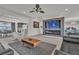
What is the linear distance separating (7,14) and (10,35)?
1.51m

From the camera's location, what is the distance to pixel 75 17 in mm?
4051

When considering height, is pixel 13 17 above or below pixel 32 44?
above

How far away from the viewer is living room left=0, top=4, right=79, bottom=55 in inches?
128

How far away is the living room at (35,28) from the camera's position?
3240mm

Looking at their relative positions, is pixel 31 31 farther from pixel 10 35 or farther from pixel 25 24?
pixel 10 35

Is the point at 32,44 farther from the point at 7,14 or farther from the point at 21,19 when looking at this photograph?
the point at 21,19

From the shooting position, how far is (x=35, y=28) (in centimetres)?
717

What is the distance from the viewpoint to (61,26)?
7152 mm

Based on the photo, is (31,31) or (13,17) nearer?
(13,17)
